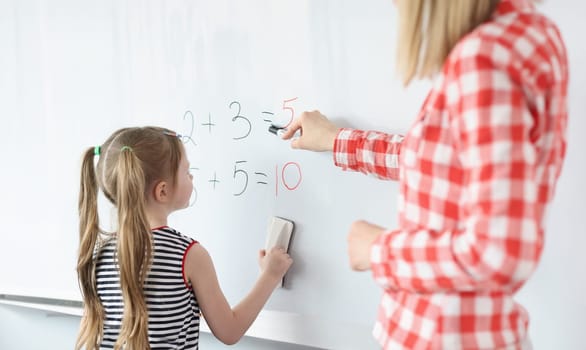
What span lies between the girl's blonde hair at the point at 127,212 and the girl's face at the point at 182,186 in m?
0.01

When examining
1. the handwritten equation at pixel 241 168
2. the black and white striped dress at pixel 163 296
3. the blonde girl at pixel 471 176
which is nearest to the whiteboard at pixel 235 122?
the handwritten equation at pixel 241 168

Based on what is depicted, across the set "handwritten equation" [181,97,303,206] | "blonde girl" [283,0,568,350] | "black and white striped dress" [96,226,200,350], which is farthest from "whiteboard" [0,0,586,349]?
"blonde girl" [283,0,568,350]

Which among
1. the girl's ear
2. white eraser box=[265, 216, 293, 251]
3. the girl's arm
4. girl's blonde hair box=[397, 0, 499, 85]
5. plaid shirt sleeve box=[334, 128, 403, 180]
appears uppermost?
girl's blonde hair box=[397, 0, 499, 85]

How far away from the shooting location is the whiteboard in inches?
34.1

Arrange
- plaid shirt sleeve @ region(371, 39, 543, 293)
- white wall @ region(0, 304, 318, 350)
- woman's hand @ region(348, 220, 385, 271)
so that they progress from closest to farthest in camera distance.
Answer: plaid shirt sleeve @ region(371, 39, 543, 293) < woman's hand @ region(348, 220, 385, 271) < white wall @ region(0, 304, 318, 350)

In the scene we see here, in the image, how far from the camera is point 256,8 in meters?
0.99

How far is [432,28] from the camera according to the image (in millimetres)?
577

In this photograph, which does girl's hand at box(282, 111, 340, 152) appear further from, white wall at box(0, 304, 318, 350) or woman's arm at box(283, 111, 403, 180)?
white wall at box(0, 304, 318, 350)

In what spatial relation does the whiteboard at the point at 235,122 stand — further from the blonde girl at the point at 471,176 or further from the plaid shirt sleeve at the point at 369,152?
the blonde girl at the point at 471,176

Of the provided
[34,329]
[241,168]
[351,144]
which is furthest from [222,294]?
[34,329]

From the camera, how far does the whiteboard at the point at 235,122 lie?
87 centimetres

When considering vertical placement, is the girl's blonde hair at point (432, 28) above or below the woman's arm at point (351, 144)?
above

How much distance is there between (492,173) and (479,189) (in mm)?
18

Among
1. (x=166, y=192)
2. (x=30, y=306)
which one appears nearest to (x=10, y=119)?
(x=30, y=306)
